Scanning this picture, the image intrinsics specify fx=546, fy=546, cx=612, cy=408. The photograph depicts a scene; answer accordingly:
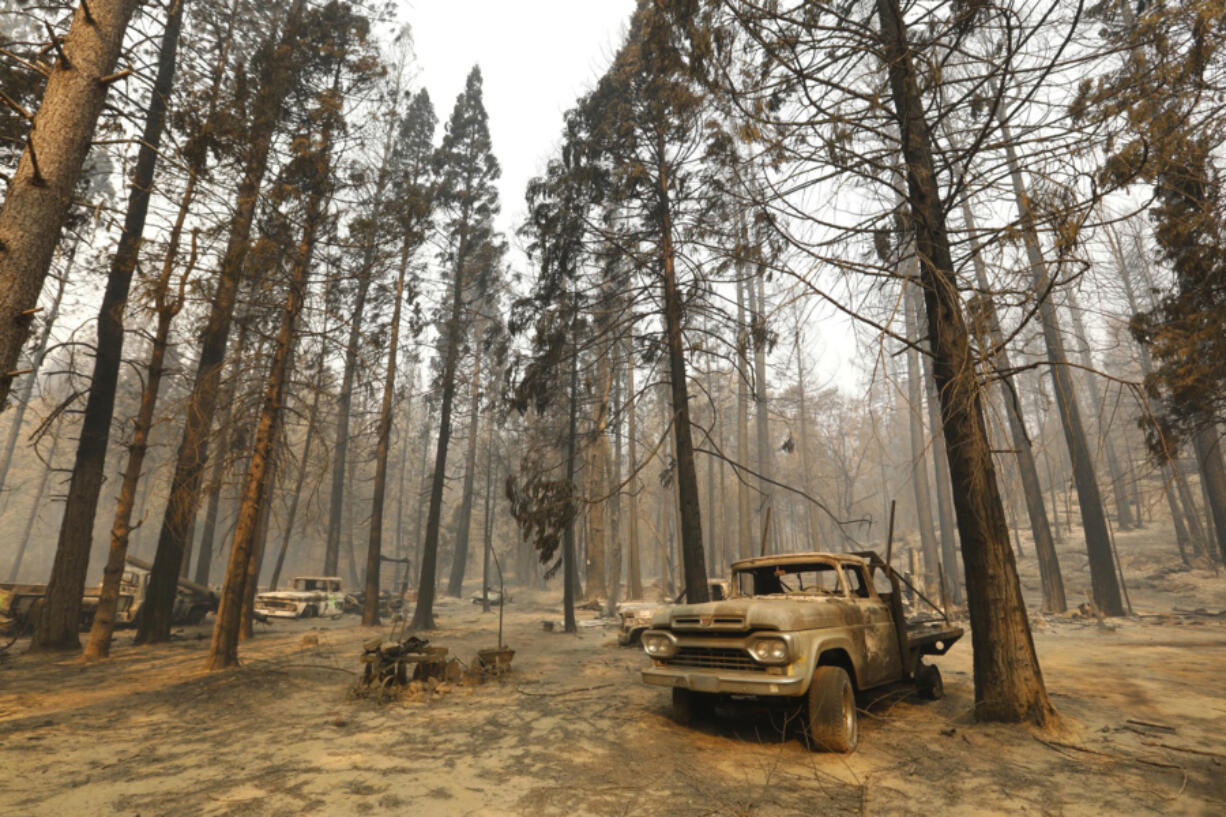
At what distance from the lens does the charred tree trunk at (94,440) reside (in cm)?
1070

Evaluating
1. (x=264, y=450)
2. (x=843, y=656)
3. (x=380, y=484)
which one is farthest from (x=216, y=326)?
(x=843, y=656)

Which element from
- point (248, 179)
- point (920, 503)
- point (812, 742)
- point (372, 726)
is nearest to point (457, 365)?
point (248, 179)

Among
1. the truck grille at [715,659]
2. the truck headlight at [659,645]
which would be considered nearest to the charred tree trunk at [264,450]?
the truck headlight at [659,645]

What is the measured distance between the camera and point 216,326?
1200cm

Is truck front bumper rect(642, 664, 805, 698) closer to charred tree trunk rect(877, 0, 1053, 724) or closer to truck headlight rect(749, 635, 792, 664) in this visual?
truck headlight rect(749, 635, 792, 664)

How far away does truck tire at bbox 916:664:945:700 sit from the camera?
6891 millimetres

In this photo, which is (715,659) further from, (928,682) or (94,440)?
(94,440)

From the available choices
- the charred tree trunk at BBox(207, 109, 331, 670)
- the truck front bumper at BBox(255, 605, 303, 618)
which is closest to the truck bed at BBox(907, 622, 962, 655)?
the charred tree trunk at BBox(207, 109, 331, 670)

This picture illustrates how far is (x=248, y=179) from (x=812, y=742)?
11.2m

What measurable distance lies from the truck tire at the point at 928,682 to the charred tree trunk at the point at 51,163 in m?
9.51

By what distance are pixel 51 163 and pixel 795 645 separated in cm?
768

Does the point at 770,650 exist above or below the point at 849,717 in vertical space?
above

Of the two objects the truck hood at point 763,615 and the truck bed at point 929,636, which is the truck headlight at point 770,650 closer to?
the truck hood at point 763,615

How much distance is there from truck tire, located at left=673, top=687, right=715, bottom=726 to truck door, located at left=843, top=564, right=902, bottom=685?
171 centimetres
